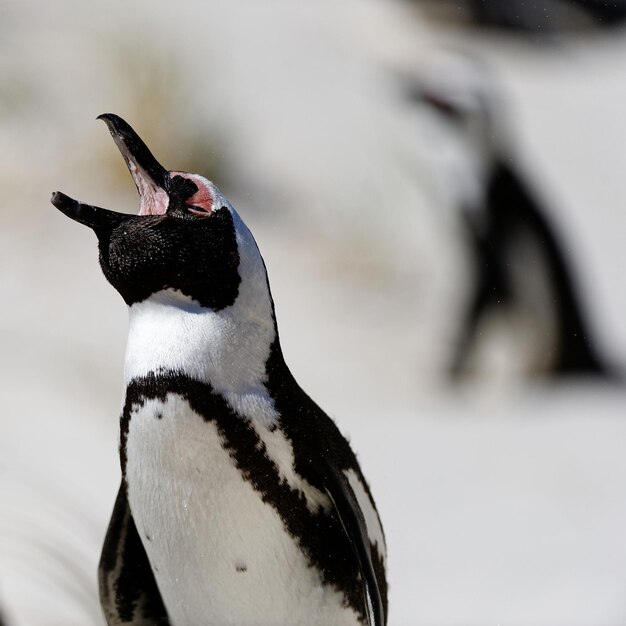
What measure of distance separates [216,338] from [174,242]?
11 cm

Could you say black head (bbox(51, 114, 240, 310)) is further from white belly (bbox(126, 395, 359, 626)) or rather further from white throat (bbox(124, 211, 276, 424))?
white belly (bbox(126, 395, 359, 626))

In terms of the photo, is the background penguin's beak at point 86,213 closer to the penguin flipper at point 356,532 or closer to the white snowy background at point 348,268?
the penguin flipper at point 356,532

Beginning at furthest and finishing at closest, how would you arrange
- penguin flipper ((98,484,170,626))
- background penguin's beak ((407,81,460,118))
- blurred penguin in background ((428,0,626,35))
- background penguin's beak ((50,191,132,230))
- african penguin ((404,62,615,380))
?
blurred penguin in background ((428,0,626,35)) < background penguin's beak ((407,81,460,118)) < african penguin ((404,62,615,380)) < penguin flipper ((98,484,170,626)) < background penguin's beak ((50,191,132,230))

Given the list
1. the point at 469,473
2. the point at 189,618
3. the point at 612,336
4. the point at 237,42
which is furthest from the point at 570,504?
the point at 237,42

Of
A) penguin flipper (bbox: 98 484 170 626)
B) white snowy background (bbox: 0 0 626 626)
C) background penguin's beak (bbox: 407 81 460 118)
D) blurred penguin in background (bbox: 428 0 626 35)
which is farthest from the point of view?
blurred penguin in background (bbox: 428 0 626 35)

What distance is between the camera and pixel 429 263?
4.88 meters

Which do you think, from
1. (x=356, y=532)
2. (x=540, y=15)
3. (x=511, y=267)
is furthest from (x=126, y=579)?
(x=540, y=15)

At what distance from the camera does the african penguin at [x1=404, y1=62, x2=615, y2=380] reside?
4238mm

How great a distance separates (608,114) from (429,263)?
3.89 ft

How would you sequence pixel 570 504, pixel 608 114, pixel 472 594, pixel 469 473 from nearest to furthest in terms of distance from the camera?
1. pixel 472 594
2. pixel 570 504
3. pixel 469 473
4. pixel 608 114

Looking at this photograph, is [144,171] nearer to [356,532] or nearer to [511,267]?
[356,532]

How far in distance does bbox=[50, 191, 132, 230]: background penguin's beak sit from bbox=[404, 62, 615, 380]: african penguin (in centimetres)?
308

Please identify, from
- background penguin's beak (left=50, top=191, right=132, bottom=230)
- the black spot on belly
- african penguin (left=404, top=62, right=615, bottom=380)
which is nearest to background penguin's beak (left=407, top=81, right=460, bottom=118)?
african penguin (left=404, top=62, right=615, bottom=380)

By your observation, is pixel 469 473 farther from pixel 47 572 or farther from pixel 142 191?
pixel 142 191
